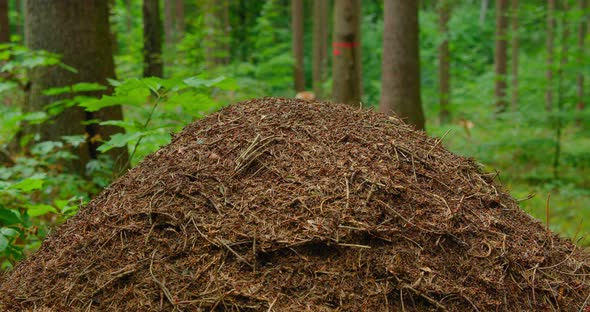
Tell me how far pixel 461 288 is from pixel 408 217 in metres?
0.41

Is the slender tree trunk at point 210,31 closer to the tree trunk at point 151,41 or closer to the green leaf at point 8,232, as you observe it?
the tree trunk at point 151,41

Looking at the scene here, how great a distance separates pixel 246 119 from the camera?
9.94 feet

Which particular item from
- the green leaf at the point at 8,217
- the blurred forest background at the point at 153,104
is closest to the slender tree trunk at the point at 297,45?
the blurred forest background at the point at 153,104

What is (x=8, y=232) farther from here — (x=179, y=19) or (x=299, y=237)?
(x=179, y=19)

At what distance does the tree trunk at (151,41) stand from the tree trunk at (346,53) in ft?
12.0

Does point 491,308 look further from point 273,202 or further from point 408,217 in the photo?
point 273,202

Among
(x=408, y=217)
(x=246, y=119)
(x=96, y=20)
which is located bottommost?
(x=408, y=217)

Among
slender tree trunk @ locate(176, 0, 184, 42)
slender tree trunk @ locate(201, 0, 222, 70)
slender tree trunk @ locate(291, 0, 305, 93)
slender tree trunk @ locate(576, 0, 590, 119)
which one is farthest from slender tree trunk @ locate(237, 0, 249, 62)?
slender tree trunk @ locate(576, 0, 590, 119)

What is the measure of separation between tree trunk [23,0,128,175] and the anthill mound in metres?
2.53

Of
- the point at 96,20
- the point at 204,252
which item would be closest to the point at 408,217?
the point at 204,252

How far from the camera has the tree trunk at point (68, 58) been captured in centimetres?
512

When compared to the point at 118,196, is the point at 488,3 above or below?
above

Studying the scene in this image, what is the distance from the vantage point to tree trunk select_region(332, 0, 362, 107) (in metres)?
7.86

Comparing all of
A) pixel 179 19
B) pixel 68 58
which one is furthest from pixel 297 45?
pixel 68 58
